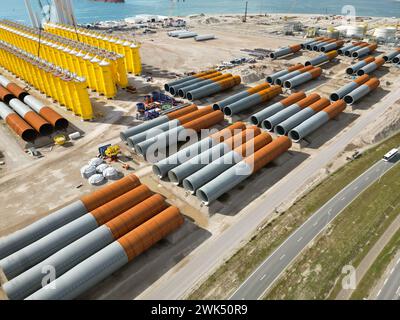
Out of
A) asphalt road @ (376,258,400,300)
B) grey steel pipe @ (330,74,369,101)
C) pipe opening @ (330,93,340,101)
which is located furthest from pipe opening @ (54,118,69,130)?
grey steel pipe @ (330,74,369,101)

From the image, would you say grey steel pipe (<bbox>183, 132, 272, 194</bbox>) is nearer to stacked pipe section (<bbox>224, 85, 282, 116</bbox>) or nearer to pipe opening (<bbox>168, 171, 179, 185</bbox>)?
pipe opening (<bbox>168, 171, 179, 185</bbox>)

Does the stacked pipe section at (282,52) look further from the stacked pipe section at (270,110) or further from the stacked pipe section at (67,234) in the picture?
the stacked pipe section at (67,234)

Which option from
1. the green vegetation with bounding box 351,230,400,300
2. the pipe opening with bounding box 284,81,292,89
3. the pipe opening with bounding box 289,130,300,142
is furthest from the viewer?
the pipe opening with bounding box 284,81,292,89

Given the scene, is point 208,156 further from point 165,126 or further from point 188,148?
point 165,126

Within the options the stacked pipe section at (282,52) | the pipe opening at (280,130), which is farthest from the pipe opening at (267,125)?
the stacked pipe section at (282,52)

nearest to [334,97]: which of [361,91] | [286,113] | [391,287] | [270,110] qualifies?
[361,91]
